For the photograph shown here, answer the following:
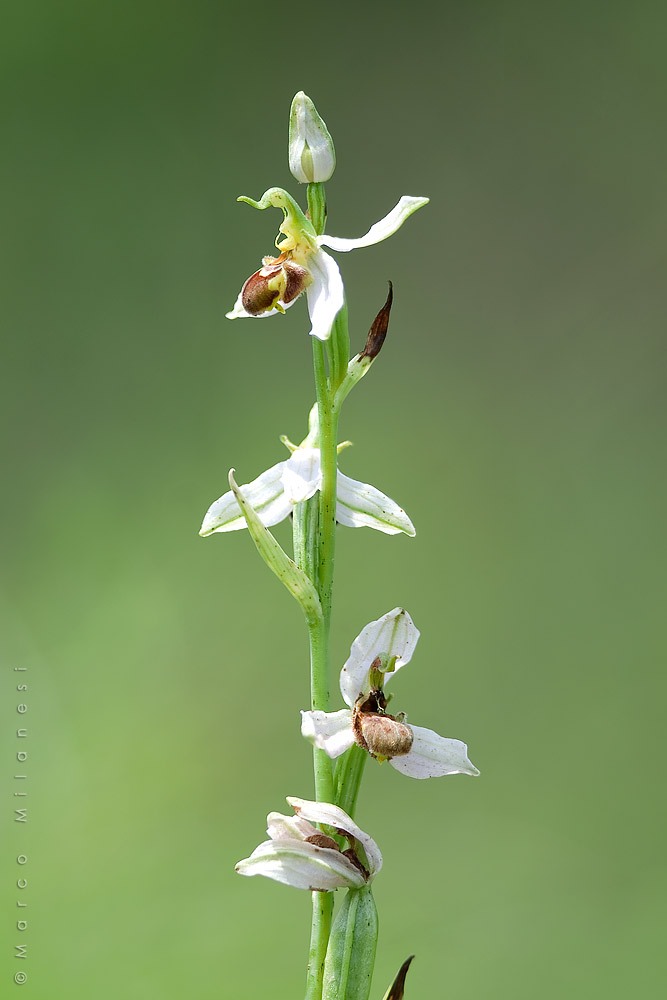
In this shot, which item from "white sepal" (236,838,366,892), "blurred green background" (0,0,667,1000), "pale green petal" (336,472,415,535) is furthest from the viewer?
"blurred green background" (0,0,667,1000)

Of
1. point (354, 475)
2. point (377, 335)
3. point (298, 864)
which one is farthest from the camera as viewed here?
point (354, 475)

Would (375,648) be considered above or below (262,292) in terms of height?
below

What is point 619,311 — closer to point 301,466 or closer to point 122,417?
point 122,417

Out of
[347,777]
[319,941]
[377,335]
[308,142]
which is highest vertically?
[308,142]

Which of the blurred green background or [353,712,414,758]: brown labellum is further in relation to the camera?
the blurred green background

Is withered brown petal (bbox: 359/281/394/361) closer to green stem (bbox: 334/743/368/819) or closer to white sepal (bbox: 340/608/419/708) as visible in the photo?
white sepal (bbox: 340/608/419/708)

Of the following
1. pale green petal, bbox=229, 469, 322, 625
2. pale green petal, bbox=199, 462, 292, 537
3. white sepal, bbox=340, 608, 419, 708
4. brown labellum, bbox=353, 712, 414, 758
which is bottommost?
brown labellum, bbox=353, 712, 414, 758

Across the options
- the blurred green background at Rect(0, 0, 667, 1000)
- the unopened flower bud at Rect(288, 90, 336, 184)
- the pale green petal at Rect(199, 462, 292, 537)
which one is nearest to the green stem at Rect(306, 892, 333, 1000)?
the pale green petal at Rect(199, 462, 292, 537)

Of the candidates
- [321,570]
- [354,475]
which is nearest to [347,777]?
[321,570]

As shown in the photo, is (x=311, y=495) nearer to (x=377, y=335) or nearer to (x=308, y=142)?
(x=377, y=335)
